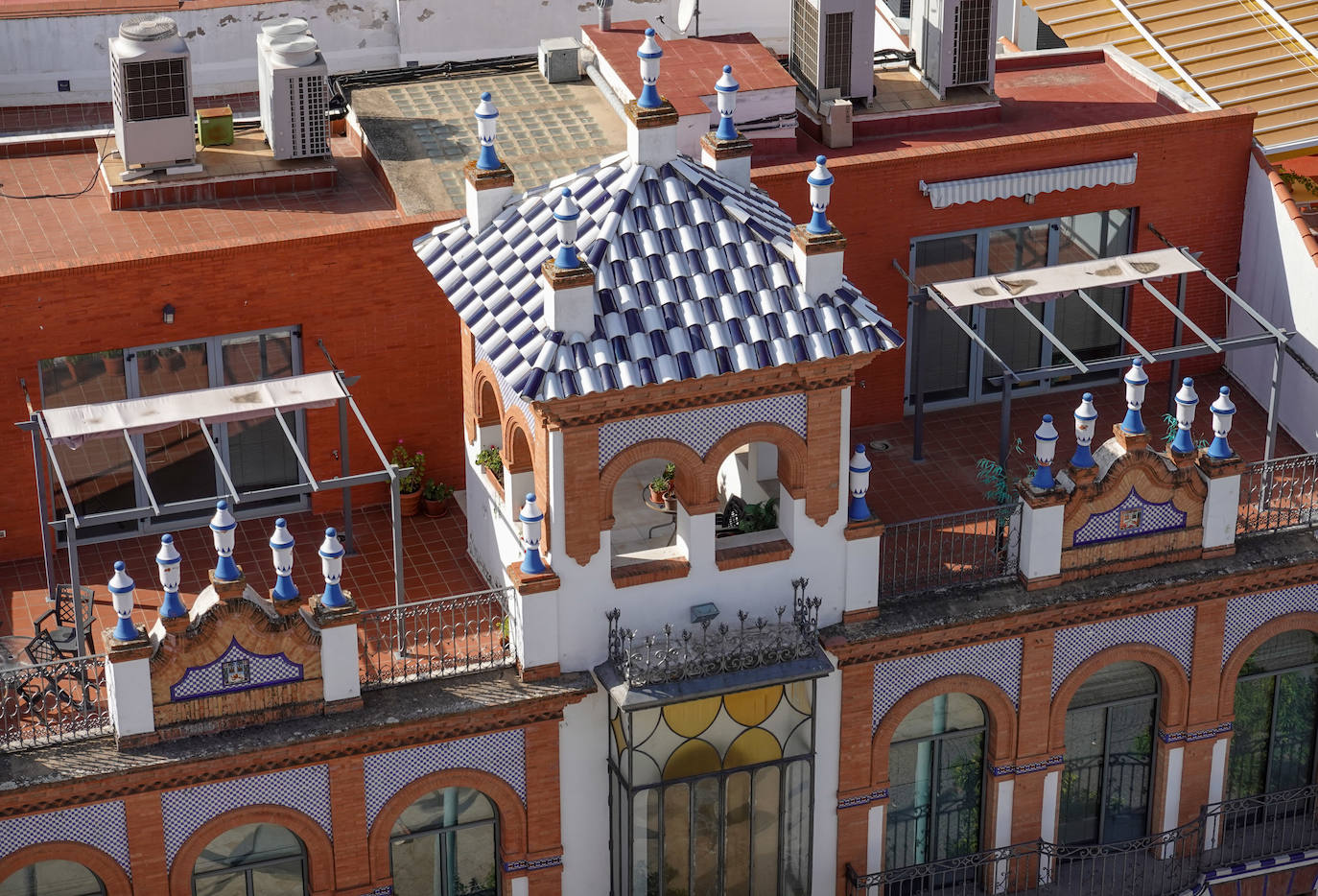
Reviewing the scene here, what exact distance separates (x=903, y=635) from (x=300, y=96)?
1117cm

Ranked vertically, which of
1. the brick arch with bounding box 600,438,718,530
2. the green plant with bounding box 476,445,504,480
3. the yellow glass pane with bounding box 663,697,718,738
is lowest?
the yellow glass pane with bounding box 663,697,718,738

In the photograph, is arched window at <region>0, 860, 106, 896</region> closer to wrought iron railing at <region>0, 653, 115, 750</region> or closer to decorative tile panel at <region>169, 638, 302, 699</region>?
wrought iron railing at <region>0, 653, 115, 750</region>

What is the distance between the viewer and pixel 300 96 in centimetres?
3506

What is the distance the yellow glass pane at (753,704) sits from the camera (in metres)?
31.2

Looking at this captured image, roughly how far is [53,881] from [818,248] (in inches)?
460

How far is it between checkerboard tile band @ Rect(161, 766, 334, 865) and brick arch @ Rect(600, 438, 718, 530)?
15.2ft

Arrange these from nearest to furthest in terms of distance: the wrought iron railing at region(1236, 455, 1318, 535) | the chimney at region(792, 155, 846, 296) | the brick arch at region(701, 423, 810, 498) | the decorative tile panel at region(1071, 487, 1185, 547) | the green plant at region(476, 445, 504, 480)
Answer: the chimney at region(792, 155, 846, 296) → the brick arch at region(701, 423, 810, 498) → the green plant at region(476, 445, 504, 480) → the decorative tile panel at region(1071, 487, 1185, 547) → the wrought iron railing at region(1236, 455, 1318, 535)

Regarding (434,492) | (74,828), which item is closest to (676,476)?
(434,492)

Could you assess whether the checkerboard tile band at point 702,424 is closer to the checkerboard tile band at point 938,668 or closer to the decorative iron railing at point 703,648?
the decorative iron railing at point 703,648

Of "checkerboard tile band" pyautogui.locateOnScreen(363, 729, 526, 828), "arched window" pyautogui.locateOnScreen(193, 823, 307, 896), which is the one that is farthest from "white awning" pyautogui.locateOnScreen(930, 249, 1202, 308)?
"arched window" pyautogui.locateOnScreen(193, 823, 307, 896)

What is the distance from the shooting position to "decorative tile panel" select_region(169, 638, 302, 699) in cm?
2922

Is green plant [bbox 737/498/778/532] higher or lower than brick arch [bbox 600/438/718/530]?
lower

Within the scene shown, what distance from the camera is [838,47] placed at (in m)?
37.2

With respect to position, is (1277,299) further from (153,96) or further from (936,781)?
(153,96)
